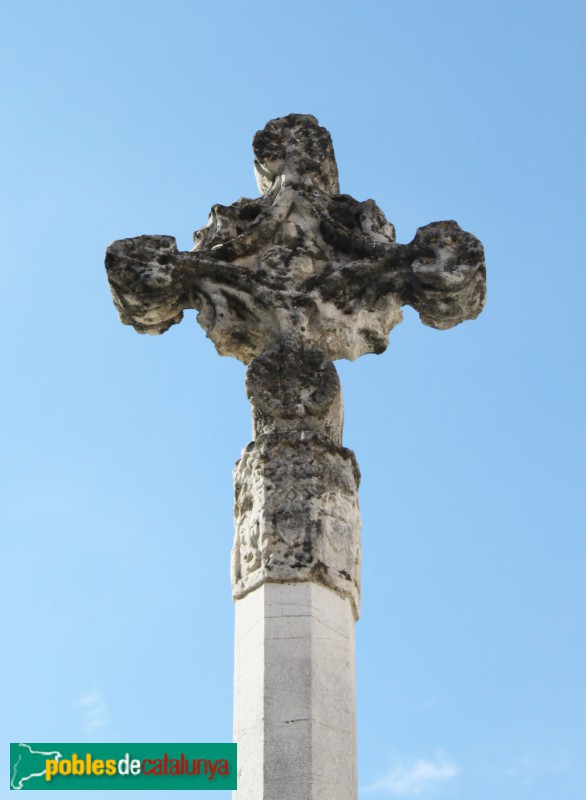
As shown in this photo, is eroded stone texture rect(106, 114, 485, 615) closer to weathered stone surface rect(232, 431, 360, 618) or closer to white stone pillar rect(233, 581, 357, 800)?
weathered stone surface rect(232, 431, 360, 618)

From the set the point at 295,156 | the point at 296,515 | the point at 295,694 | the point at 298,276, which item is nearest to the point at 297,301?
the point at 298,276

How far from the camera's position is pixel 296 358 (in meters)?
8.84

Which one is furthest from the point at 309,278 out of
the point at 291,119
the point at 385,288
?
the point at 291,119

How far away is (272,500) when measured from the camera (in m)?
8.20

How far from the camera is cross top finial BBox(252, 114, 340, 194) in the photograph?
1018 cm

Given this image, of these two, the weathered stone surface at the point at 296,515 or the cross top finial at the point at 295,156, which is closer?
the weathered stone surface at the point at 296,515

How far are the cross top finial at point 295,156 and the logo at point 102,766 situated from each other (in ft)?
12.7

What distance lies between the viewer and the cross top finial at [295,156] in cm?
1018

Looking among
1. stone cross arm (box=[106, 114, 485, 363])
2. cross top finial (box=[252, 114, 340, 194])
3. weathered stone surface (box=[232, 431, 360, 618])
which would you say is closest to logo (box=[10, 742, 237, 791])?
weathered stone surface (box=[232, 431, 360, 618])

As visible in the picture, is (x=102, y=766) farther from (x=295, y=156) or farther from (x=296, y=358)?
(x=295, y=156)

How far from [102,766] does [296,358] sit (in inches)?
99.5

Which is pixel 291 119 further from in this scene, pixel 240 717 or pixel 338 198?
pixel 240 717

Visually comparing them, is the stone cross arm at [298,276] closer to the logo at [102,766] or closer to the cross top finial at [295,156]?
the cross top finial at [295,156]

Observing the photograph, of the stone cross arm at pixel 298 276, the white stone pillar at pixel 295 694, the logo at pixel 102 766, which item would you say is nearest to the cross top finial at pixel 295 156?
the stone cross arm at pixel 298 276
